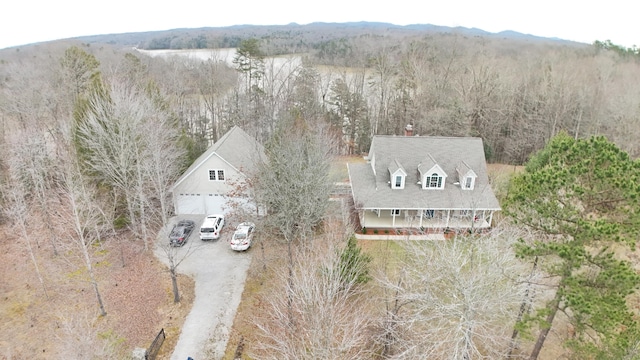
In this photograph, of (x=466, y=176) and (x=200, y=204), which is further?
(x=200, y=204)

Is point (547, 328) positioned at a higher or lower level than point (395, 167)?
lower

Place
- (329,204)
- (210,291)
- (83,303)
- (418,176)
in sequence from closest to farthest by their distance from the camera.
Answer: (83,303)
(210,291)
(418,176)
(329,204)

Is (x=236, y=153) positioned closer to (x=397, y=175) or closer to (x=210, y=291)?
(x=210, y=291)

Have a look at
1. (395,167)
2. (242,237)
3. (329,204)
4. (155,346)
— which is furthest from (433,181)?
(155,346)

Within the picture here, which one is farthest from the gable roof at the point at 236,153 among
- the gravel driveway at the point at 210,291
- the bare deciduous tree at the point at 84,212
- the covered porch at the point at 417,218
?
the covered porch at the point at 417,218

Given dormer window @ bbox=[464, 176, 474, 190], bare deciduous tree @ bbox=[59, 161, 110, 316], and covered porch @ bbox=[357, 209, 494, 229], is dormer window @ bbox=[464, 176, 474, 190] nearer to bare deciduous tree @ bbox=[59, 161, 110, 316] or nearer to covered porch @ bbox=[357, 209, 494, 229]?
covered porch @ bbox=[357, 209, 494, 229]

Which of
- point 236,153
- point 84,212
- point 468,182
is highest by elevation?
point 236,153

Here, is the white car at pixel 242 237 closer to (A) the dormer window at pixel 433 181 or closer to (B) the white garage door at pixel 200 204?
(B) the white garage door at pixel 200 204
